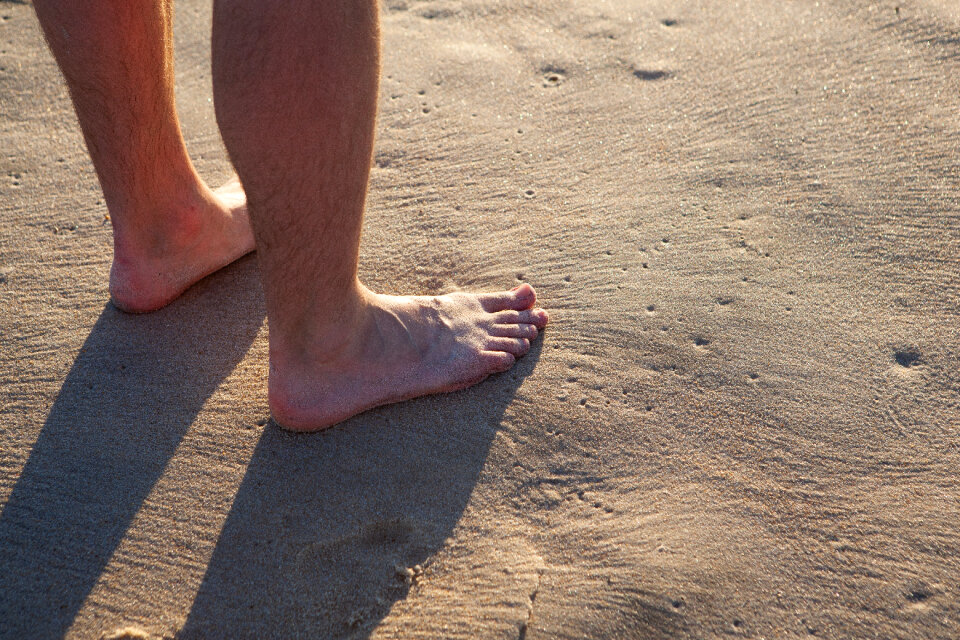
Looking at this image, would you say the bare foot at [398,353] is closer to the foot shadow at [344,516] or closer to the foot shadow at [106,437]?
the foot shadow at [344,516]

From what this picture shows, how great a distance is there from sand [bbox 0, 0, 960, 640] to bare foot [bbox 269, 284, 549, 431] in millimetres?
49

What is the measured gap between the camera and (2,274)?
2.02 metres

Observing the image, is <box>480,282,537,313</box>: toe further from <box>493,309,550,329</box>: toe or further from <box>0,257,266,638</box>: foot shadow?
<box>0,257,266,638</box>: foot shadow

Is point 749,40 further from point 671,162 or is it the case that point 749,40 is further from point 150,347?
point 150,347

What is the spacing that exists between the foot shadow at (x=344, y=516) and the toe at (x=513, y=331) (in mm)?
Answer: 79

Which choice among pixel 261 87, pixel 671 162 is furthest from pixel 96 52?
pixel 671 162

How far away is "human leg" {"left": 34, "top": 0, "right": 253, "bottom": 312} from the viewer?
1591mm

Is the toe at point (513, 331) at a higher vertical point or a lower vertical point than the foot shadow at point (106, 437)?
higher

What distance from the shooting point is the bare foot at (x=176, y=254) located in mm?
1843

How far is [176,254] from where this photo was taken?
188 cm

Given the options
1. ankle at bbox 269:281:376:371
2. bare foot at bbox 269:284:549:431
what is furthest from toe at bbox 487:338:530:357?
ankle at bbox 269:281:376:371

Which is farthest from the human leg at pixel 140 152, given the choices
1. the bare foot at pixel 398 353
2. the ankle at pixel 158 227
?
the bare foot at pixel 398 353

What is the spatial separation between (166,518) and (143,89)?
0.90m

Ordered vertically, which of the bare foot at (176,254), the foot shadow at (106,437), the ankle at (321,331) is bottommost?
the foot shadow at (106,437)
